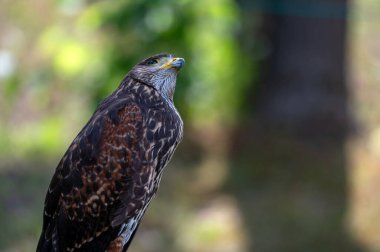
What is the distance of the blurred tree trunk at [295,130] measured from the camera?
26.9ft

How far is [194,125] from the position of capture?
892 cm

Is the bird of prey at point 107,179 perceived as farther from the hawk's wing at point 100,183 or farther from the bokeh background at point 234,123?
the bokeh background at point 234,123

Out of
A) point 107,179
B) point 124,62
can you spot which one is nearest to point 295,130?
point 124,62

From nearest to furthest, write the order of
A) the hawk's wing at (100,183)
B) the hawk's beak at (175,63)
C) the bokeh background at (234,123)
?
1. the hawk's wing at (100,183)
2. the hawk's beak at (175,63)
3. the bokeh background at (234,123)

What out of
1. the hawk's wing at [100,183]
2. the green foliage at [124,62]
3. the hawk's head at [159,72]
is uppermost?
the green foliage at [124,62]

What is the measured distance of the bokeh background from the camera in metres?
8.18

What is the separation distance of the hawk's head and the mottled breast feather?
0.26 meters

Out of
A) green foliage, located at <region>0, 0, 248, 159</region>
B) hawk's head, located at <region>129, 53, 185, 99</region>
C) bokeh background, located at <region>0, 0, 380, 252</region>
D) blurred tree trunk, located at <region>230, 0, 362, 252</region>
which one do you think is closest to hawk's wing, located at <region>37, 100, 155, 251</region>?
hawk's head, located at <region>129, 53, 185, 99</region>

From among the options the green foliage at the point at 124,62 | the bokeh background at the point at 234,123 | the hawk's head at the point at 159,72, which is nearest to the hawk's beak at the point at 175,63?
the hawk's head at the point at 159,72

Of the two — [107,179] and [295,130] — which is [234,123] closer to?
[295,130]

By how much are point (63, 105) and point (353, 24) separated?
2629mm

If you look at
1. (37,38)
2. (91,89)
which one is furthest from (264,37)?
(37,38)

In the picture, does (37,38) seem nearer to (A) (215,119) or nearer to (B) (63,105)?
(B) (63,105)

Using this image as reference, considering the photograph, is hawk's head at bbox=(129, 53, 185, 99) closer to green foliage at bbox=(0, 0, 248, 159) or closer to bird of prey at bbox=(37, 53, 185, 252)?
bird of prey at bbox=(37, 53, 185, 252)
